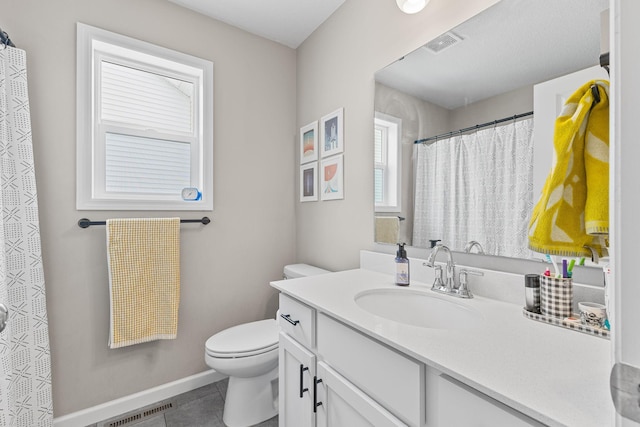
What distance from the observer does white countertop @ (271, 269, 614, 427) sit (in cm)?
51

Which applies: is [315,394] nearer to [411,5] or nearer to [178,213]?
[178,213]

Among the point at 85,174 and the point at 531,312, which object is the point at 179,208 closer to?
the point at 85,174

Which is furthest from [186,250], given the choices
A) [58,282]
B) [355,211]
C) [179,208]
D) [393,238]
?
[393,238]

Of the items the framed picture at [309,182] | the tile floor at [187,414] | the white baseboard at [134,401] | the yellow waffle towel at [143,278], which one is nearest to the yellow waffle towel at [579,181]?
the framed picture at [309,182]

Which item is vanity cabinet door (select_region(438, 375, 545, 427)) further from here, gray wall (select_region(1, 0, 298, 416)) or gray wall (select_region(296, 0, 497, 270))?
gray wall (select_region(1, 0, 298, 416))

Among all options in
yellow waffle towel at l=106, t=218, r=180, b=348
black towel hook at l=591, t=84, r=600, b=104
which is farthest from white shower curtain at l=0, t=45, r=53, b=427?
black towel hook at l=591, t=84, r=600, b=104

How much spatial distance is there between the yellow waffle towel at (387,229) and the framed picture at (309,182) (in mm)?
606

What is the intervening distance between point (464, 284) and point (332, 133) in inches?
47.7

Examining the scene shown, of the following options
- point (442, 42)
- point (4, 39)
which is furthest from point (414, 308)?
point (4, 39)

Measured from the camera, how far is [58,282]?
1534 mm

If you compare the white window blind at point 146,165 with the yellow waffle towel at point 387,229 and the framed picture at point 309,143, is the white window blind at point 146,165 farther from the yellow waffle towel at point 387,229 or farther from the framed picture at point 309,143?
the yellow waffle towel at point 387,229

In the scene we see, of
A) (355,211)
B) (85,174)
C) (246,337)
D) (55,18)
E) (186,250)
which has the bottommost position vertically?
(246,337)

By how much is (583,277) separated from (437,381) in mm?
619

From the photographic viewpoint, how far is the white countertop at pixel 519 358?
508 millimetres
